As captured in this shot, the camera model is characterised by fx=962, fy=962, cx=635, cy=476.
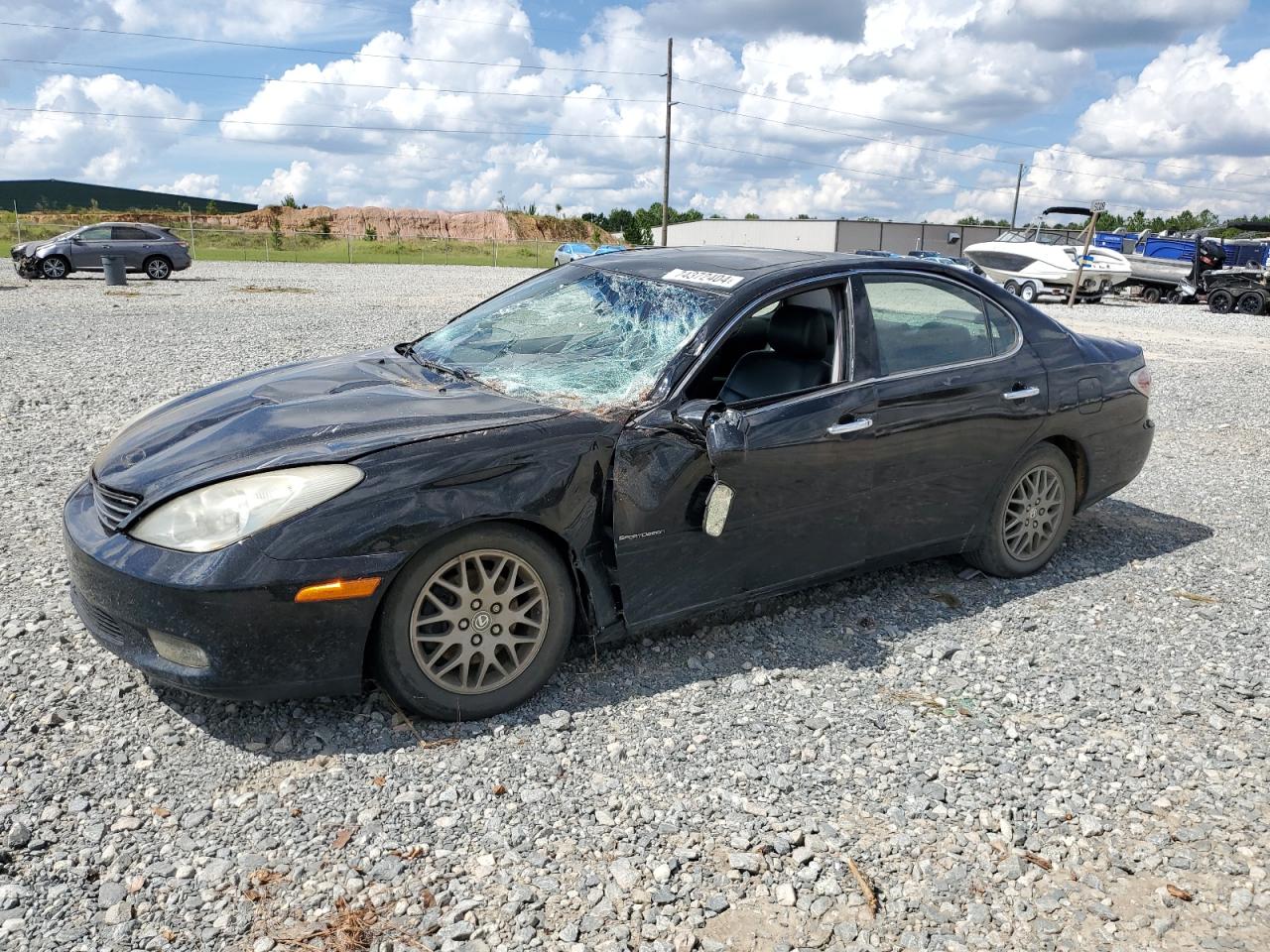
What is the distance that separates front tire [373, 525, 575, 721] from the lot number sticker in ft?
4.48

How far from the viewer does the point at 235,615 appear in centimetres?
279

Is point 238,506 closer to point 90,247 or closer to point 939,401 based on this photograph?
point 939,401

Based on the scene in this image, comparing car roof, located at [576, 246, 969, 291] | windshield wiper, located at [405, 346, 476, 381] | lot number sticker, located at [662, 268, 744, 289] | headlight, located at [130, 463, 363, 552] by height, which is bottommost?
headlight, located at [130, 463, 363, 552]

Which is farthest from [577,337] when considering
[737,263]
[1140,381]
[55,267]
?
[55,267]

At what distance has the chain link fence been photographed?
42.0 m

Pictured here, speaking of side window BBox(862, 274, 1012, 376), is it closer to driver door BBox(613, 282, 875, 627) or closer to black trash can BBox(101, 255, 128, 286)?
driver door BBox(613, 282, 875, 627)

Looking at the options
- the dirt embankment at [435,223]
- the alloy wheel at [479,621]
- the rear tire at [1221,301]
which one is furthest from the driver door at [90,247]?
the dirt embankment at [435,223]

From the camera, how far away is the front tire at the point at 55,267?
2291cm

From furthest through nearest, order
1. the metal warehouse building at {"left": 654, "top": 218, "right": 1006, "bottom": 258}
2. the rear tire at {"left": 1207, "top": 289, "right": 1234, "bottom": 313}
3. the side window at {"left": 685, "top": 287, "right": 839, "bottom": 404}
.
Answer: the metal warehouse building at {"left": 654, "top": 218, "right": 1006, "bottom": 258} < the rear tire at {"left": 1207, "top": 289, "right": 1234, "bottom": 313} < the side window at {"left": 685, "top": 287, "right": 839, "bottom": 404}

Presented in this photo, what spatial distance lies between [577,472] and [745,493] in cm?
69

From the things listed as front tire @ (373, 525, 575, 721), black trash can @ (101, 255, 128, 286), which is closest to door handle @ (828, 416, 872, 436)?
front tire @ (373, 525, 575, 721)

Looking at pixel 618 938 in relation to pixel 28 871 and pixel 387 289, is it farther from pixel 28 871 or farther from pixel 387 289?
pixel 387 289

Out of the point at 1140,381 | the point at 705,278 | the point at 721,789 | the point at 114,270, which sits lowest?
the point at 721,789

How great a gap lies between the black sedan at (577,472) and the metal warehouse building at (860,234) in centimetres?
5309
